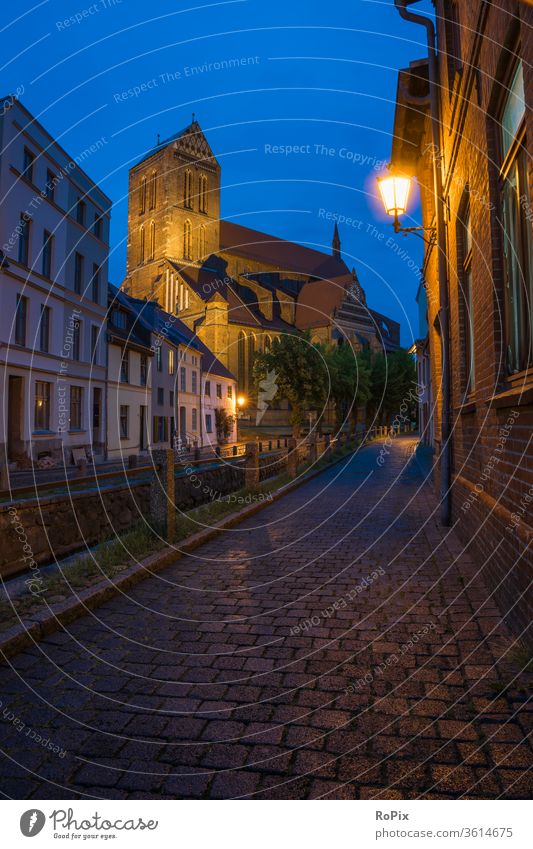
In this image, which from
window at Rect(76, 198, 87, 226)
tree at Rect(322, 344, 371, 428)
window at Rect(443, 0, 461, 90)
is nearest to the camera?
window at Rect(443, 0, 461, 90)

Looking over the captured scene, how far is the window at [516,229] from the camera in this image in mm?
4051

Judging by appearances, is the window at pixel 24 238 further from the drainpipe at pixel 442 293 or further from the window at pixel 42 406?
the drainpipe at pixel 442 293

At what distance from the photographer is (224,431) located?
4519cm

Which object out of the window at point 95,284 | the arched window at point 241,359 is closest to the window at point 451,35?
the window at point 95,284

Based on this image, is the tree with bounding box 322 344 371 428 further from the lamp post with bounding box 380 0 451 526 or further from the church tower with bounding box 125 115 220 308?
the church tower with bounding box 125 115 220 308

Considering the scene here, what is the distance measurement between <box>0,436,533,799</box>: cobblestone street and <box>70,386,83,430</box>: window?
19057mm

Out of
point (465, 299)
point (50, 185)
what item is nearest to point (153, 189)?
point (50, 185)

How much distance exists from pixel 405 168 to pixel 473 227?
1008cm

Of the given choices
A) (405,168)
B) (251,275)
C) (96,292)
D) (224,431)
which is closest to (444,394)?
(405,168)

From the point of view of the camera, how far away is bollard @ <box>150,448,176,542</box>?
7455 millimetres

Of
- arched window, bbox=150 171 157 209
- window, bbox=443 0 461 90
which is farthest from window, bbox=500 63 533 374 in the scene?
arched window, bbox=150 171 157 209

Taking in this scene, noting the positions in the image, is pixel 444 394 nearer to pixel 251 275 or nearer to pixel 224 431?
pixel 224 431

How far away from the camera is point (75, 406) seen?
23891mm

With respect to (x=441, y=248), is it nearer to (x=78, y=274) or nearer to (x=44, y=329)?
(x=44, y=329)
